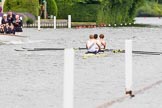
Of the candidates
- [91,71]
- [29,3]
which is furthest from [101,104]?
[29,3]

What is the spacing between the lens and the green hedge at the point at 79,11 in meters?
76.2

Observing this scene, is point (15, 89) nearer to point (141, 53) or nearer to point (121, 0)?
point (141, 53)

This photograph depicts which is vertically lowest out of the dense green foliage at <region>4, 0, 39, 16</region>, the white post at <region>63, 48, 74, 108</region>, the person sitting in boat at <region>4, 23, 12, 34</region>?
the person sitting in boat at <region>4, 23, 12, 34</region>

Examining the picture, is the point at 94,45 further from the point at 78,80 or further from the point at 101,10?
the point at 101,10

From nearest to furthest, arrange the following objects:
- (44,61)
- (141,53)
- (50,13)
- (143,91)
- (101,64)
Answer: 1. (143,91)
2. (101,64)
3. (44,61)
4. (141,53)
5. (50,13)

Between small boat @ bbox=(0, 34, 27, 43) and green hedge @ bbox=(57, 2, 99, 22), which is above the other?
green hedge @ bbox=(57, 2, 99, 22)

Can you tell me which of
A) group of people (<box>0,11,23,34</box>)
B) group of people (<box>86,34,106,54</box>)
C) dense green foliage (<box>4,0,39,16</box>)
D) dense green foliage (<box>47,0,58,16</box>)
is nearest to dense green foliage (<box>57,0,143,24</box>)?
dense green foliage (<box>47,0,58,16</box>)

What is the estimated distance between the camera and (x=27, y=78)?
54.4 ft

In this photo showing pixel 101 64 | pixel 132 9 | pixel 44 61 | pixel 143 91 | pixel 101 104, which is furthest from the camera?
pixel 132 9

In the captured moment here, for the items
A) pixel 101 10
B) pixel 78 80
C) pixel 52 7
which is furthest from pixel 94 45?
pixel 52 7

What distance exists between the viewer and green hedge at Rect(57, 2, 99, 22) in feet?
250

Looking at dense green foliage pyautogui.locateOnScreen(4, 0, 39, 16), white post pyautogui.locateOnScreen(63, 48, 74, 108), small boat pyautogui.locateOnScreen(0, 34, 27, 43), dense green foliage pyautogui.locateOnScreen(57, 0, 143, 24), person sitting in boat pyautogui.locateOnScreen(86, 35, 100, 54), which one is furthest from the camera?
dense green foliage pyautogui.locateOnScreen(57, 0, 143, 24)

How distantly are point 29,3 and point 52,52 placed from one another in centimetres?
3861

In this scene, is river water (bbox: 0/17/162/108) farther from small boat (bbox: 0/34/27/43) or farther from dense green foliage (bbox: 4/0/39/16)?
dense green foliage (bbox: 4/0/39/16)
